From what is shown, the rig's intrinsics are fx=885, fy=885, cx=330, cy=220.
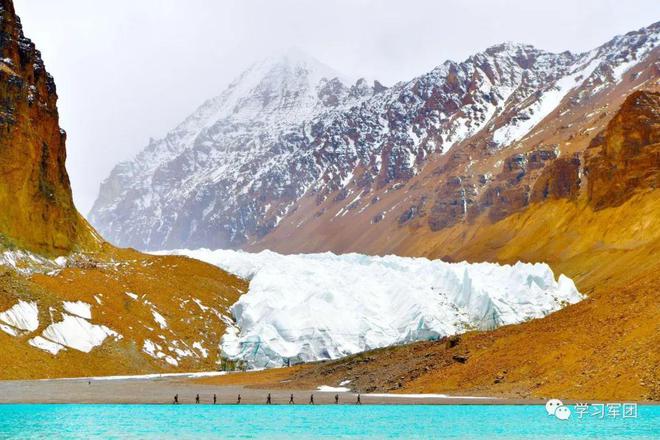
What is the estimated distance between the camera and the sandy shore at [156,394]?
7162 centimetres

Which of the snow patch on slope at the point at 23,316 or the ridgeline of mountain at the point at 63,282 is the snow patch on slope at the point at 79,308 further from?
the snow patch on slope at the point at 23,316

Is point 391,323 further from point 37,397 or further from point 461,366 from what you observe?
point 37,397

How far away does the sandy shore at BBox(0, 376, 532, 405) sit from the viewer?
235ft

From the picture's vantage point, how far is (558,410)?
57.2 m

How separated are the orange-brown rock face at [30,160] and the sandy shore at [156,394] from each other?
112 ft

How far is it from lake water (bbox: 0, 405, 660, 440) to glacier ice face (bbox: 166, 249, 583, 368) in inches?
1918

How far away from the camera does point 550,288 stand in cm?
13562

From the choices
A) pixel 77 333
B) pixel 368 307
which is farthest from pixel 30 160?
pixel 368 307

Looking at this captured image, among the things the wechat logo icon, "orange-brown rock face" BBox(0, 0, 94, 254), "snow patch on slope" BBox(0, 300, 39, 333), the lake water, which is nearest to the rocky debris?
the lake water

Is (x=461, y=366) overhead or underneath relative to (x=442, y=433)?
overhead

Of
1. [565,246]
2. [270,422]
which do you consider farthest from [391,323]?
[565,246]

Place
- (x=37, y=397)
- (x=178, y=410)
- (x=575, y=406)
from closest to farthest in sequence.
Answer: (x=575, y=406), (x=178, y=410), (x=37, y=397)

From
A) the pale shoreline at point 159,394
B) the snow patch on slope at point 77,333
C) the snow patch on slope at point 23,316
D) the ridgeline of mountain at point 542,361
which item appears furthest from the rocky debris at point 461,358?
the snow patch on slope at point 23,316

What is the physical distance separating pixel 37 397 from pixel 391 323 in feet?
198
